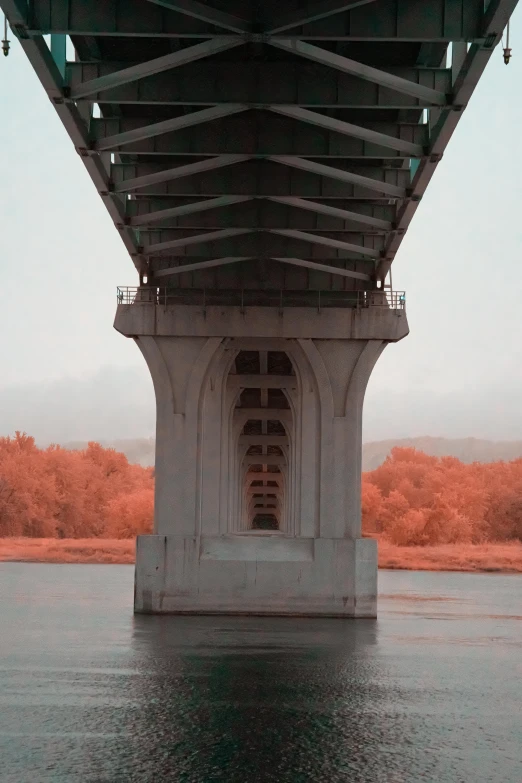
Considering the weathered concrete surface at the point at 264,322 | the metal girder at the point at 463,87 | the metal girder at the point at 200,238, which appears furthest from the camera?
the weathered concrete surface at the point at 264,322

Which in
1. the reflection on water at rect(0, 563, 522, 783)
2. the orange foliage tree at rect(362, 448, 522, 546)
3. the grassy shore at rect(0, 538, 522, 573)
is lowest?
the reflection on water at rect(0, 563, 522, 783)

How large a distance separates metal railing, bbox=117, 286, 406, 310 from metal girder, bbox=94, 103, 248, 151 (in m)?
12.3

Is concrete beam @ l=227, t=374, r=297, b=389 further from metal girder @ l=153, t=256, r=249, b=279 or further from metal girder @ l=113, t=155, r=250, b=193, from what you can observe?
metal girder @ l=113, t=155, r=250, b=193

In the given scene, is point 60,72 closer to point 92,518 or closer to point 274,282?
point 274,282

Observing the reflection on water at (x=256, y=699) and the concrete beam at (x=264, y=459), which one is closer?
the reflection on water at (x=256, y=699)

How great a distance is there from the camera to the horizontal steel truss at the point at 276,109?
1809cm

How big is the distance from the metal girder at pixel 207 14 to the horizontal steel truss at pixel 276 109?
0.02 metres

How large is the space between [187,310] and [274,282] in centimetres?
262

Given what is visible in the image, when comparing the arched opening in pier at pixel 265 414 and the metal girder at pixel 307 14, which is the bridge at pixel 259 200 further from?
the arched opening in pier at pixel 265 414

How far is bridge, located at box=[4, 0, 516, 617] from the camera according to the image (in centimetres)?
1859

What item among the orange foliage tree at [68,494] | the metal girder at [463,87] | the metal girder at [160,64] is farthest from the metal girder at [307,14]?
the orange foliage tree at [68,494]

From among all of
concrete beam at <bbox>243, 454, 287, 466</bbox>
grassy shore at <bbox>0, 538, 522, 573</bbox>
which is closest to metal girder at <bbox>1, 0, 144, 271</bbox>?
concrete beam at <bbox>243, 454, 287, 466</bbox>

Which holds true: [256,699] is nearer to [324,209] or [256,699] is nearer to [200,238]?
[324,209]

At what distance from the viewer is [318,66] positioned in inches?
835
